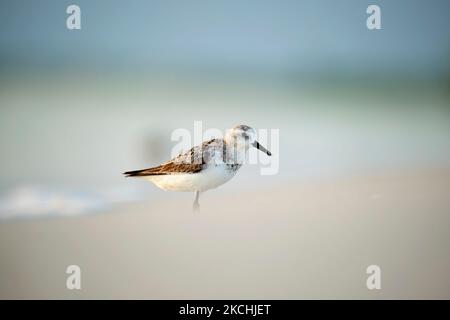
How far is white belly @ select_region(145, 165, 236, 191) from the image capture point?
1.64 metres

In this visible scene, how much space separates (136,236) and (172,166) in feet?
1.01

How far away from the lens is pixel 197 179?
165 centimetres

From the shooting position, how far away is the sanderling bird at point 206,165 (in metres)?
1.63

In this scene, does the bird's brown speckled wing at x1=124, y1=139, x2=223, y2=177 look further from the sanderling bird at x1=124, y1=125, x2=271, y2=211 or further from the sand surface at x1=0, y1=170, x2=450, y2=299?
the sand surface at x1=0, y1=170, x2=450, y2=299

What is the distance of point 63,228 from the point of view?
1.73 metres

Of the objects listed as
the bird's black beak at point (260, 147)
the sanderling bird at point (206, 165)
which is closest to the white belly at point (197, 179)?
the sanderling bird at point (206, 165)

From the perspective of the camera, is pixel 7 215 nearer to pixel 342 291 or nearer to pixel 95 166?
pixel 95 166

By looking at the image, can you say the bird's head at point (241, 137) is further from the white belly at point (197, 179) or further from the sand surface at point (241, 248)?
the sand surface at point (241, 248)

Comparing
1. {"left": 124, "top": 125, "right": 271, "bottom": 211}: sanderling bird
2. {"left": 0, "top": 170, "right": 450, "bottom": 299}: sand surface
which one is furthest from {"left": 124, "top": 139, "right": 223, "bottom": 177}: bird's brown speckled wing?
{"left": 0, "top": 170, "right": 450, "bottom": 299}: sand surface
